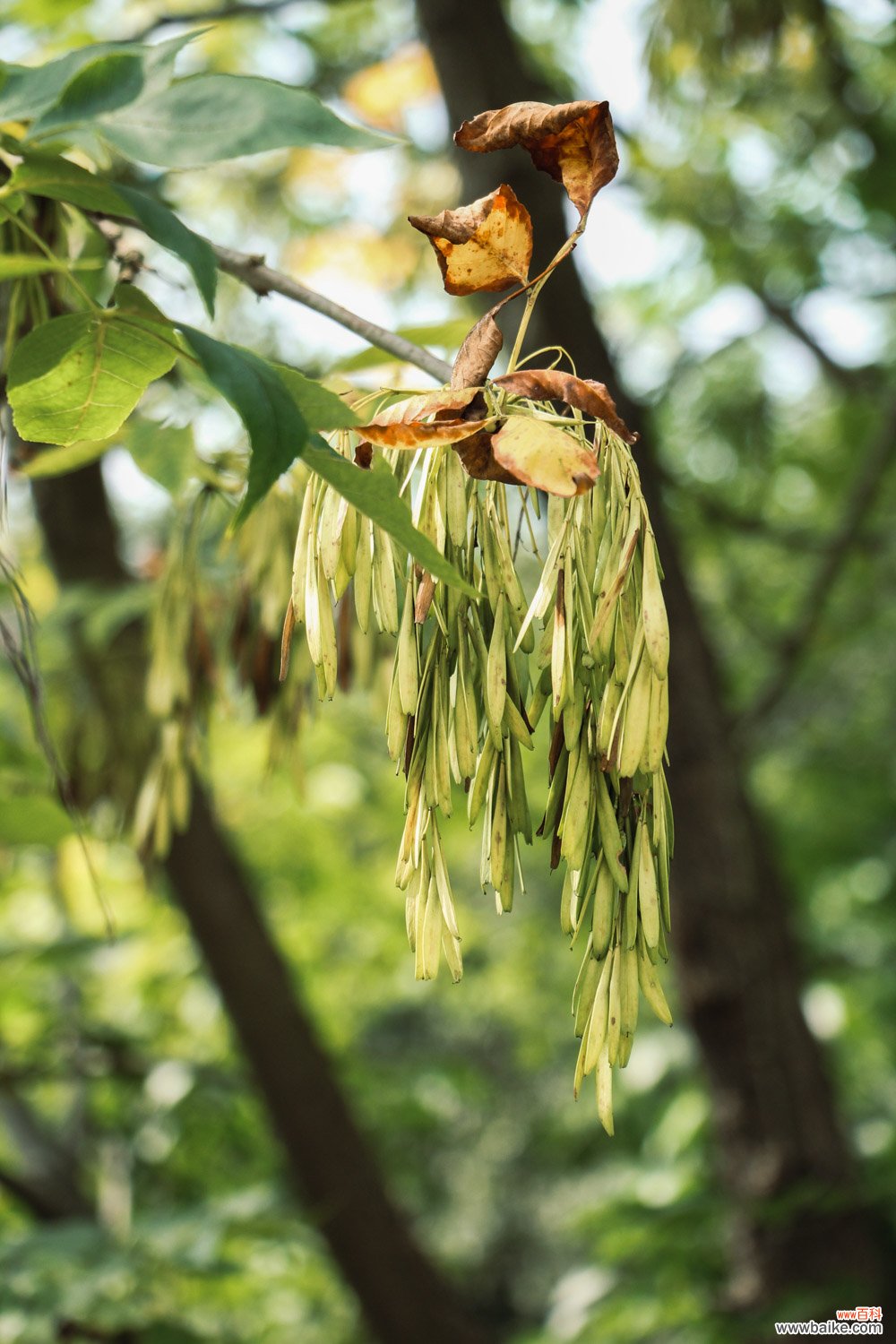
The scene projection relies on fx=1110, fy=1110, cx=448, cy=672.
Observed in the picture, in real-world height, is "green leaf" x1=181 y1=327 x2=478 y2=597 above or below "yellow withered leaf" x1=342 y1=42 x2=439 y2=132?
below

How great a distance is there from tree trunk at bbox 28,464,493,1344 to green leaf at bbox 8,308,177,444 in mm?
1769

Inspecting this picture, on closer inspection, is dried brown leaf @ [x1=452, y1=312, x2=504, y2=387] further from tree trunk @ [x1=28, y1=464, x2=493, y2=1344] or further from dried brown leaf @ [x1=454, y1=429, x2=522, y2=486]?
tree trunk @ [x1=28, y1=464, x2=493, y2=1344]

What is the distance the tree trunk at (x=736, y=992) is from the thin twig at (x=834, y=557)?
771mm

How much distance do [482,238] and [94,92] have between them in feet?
0.70

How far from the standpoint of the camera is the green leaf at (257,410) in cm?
49

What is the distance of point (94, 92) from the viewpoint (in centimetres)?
48

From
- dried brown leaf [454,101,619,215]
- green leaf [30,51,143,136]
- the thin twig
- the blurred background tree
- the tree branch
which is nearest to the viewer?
green leaf [30,51,143,136]

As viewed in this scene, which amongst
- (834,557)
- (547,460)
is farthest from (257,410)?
(834,557)

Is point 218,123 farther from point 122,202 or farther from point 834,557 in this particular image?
point 834,557

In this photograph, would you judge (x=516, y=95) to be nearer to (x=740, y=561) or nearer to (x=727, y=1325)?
(x=727, y=1325)

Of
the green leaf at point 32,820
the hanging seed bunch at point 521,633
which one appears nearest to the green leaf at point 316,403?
the hanging seed bunch at point 521,633

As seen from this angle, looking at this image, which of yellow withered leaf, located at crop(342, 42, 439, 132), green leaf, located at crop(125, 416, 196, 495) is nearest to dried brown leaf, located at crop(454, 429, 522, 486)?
green leaf, located at crop(125, 416, 196, 495)

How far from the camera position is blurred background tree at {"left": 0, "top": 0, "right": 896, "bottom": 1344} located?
172 centimetres

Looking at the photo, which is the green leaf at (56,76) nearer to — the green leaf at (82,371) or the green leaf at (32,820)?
the green leaf at (82,371)
